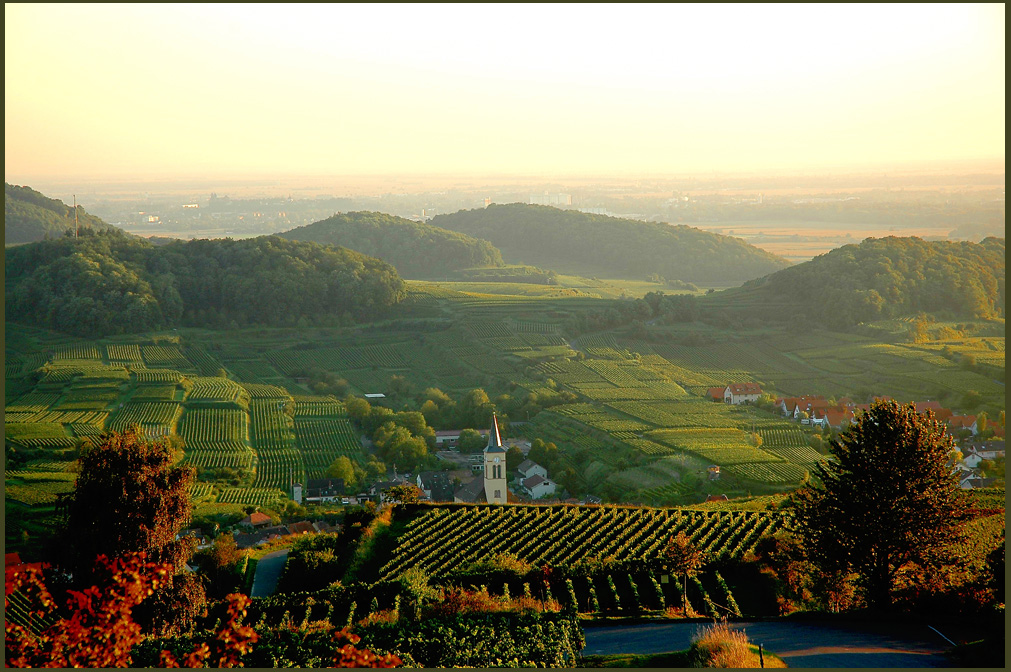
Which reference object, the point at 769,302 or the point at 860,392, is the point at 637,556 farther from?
the point at 769,302

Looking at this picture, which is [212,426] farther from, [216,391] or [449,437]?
[449,437]

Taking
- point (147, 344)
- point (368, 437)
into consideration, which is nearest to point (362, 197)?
point (147, 344)

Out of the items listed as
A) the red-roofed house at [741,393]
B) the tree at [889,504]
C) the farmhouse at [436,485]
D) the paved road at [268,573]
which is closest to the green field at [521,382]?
the red-roofed house at [741,393]

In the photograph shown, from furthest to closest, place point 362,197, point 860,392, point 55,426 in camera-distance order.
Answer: point 362,197, point 860,392, point 55,426

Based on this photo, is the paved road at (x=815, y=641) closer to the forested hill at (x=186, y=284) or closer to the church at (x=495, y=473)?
the church at (x=495, y=473)

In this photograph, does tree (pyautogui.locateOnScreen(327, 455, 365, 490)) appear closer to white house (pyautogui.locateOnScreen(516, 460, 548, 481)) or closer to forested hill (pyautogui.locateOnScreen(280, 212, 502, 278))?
white house (pyautogui.locateOnScreen(516, 460, 548, 481))

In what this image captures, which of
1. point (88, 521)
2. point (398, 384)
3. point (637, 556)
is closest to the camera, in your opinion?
point (88, 521)
